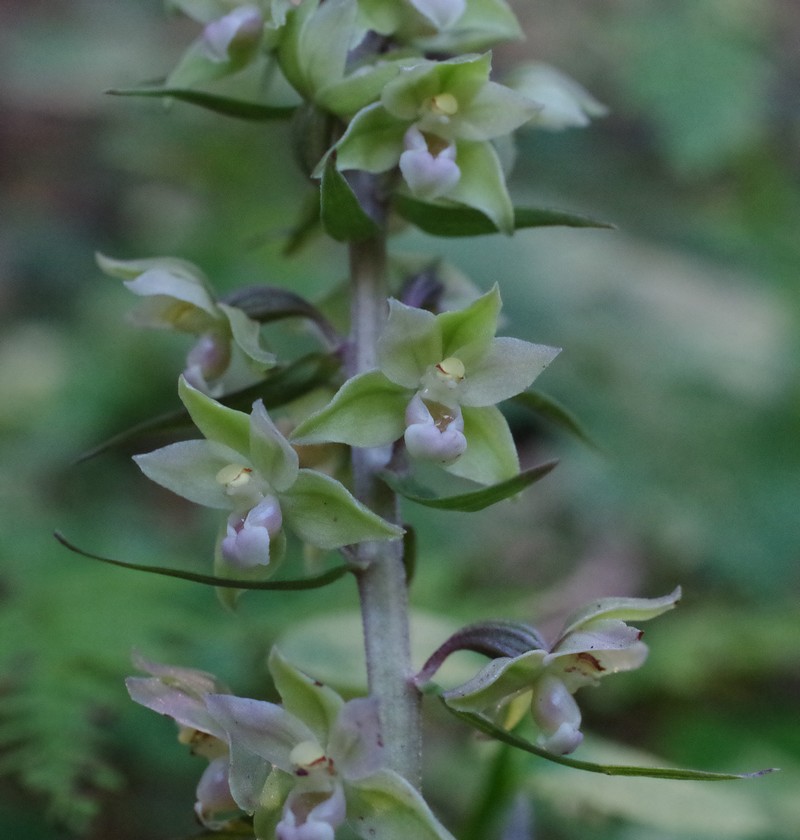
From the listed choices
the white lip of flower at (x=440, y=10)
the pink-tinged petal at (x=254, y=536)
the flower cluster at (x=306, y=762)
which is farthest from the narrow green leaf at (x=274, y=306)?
the flower cluster at (x=306, y=762)

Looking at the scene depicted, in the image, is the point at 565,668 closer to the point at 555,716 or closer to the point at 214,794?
the point at 555,716

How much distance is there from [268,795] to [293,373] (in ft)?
2.13

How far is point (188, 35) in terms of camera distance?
30.1ft

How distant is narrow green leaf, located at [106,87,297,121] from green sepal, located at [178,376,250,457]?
0.51m

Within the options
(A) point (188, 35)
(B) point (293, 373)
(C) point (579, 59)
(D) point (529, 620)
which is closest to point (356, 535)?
(B) point (293, 373)

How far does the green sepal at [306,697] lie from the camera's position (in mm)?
1526

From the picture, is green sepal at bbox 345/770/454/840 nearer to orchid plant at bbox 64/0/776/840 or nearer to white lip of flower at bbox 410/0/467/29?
orchid plant at bbox 64/0/776/840

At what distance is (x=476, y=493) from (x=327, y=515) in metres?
0.22

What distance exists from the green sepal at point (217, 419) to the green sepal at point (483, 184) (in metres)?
0.49

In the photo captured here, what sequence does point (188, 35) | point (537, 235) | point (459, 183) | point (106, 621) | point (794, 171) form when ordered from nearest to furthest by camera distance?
point (459, 183) → point (106, 621) → point (537, 235) → point (794, 171) → point (188, 35)

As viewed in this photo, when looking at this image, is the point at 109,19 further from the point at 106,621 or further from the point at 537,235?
the point at 106,621

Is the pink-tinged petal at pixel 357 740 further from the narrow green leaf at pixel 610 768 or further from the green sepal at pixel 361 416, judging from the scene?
the green sepal at pixel 361 416

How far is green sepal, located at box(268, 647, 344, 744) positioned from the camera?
1526 millimetres

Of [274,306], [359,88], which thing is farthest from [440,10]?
[274,306]
